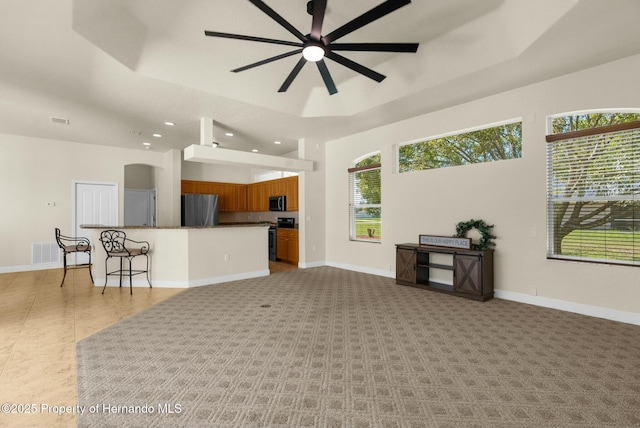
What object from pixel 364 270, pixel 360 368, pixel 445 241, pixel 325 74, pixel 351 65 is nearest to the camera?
pixel 360 368

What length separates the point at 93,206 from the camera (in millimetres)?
7625

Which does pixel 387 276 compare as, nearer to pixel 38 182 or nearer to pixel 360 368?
pixel 360 368

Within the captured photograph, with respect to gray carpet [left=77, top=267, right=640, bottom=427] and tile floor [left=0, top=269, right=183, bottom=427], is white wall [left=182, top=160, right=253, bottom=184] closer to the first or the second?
tile floor [left=0, top=269, right=183, bottom=427]

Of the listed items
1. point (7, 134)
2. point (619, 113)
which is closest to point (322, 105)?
point (619, 113)

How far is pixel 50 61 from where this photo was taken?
3598 millimetres

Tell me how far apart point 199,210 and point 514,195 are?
7187 millimetres

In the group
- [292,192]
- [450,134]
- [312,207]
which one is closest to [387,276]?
[312,207]

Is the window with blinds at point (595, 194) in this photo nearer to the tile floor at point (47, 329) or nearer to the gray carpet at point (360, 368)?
the gray carpet at point (360, 368)

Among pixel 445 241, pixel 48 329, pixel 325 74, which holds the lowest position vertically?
pixel 48 329

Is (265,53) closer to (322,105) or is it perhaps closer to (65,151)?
(322,105)

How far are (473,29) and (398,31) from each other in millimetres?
868

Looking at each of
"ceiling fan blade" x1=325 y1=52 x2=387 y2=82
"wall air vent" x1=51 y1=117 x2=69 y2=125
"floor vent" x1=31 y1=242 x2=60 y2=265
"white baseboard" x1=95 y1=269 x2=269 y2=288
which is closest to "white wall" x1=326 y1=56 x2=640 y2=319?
"ceiling fan blade" x1=325 y1=52 x2=387 y2=82

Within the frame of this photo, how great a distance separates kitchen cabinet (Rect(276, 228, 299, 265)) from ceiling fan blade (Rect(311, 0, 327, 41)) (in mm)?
5353

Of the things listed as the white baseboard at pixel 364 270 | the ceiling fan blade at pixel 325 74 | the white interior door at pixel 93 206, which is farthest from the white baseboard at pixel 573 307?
the white interior door at pixel 93 206
